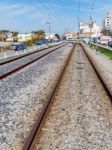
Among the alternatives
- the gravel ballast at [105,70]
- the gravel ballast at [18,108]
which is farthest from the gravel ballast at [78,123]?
the gravel ballast at [105,70]

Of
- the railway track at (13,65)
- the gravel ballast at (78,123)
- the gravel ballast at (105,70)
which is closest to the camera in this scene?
the gravel ballast at (78,123)

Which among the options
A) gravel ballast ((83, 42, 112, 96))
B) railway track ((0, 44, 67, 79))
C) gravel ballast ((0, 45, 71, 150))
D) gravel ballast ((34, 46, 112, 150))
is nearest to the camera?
gravel ballast ((34, 46, 112, 150))

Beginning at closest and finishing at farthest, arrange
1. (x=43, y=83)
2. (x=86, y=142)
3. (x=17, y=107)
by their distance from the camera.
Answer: (x=86, y=142), (x=17, y=107), (x=43, y=83)

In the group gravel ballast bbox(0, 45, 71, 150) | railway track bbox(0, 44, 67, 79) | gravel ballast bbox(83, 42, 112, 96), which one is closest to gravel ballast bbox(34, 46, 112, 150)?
gravel ballast bbox(0, 45, 71, 150)

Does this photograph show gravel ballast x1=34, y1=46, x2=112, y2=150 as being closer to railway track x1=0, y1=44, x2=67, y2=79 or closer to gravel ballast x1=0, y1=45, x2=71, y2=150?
gravel ballast x1=0, y1=45, x2=71, y2=150

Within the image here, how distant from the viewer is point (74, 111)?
10.6m

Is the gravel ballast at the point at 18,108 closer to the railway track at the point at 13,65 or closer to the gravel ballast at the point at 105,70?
the gravel ballast at the point at 105,70

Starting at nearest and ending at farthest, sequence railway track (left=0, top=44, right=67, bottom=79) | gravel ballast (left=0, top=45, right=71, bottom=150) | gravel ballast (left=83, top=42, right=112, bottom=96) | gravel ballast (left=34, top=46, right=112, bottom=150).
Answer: gravel ballast (left=34, top=46, right=112, bottom=150) < gravel ballast (left=0, top=45, right=71, bottom=150) < gravel ballast (left=83, top=42, right=112, bottom=96) < railway track (left=0, top=44, right=67, bottom=79)

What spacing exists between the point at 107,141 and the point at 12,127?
251 centimetres

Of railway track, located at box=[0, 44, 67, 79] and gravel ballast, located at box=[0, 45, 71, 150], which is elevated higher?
gravel ballast, located at box=[0, 45, 71, 150]

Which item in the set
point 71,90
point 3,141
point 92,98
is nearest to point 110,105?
point 92,98

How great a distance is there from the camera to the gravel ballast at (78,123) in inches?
288

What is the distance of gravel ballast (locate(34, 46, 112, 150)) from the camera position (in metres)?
7.31

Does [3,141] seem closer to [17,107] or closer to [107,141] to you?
[107,141]
